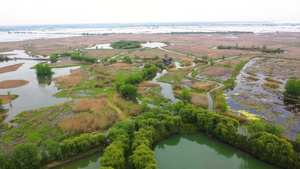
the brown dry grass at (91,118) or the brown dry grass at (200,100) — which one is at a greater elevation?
the brown dry grass at (200,100)

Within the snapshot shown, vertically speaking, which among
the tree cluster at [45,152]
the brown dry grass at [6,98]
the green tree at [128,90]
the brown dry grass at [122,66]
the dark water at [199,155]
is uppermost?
the brown dry grass at [122,66]

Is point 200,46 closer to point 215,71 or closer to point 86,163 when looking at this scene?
point 215,71

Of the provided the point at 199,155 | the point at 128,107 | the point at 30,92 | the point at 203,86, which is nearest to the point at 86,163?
the point at 128,107

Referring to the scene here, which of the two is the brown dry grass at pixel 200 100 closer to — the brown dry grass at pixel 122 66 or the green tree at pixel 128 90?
the green tree at pixel 128 90

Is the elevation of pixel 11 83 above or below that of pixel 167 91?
above

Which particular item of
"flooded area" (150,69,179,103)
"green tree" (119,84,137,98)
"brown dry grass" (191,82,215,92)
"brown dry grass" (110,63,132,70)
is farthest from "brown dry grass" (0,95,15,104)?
"brown dry grass" (191,82,215,92)

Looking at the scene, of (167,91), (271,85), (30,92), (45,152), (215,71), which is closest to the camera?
(45,152)

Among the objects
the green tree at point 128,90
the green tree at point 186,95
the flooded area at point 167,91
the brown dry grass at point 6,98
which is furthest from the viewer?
the flooded area at point 167,91

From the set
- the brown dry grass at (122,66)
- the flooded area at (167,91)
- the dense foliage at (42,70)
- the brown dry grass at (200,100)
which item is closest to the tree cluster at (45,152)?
the flooded area at (167,91)
